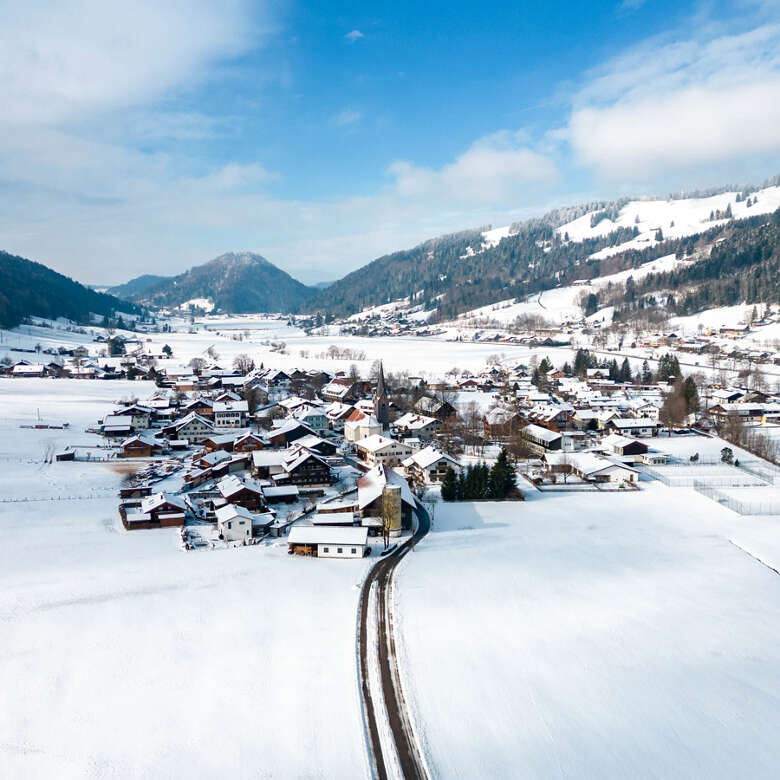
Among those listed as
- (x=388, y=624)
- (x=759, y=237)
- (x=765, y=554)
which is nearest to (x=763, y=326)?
(x=759, y=237)

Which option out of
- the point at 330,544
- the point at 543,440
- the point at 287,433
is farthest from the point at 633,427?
the point at 330,544

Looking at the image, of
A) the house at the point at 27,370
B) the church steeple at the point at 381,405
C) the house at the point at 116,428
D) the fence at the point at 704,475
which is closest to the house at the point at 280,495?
the church steeple at the point at 381,405

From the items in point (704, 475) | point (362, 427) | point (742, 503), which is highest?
point (362, 427)

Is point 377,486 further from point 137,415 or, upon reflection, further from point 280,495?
point 137,415

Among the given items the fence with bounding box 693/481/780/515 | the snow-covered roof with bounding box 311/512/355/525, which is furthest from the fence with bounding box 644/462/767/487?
the snow-covered roof with bounding box 311/512/355/525

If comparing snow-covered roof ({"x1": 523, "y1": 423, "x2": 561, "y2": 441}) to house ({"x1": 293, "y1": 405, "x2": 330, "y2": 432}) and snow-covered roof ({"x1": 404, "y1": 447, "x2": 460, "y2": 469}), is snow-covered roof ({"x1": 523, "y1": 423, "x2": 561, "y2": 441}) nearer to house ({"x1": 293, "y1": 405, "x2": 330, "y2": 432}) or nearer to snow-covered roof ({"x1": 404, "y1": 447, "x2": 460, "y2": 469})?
snow-covered roof ({"x1": 404, "y1": 447, "x2": 460, "y2": 469})

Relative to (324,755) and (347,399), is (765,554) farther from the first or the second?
(347,399)
